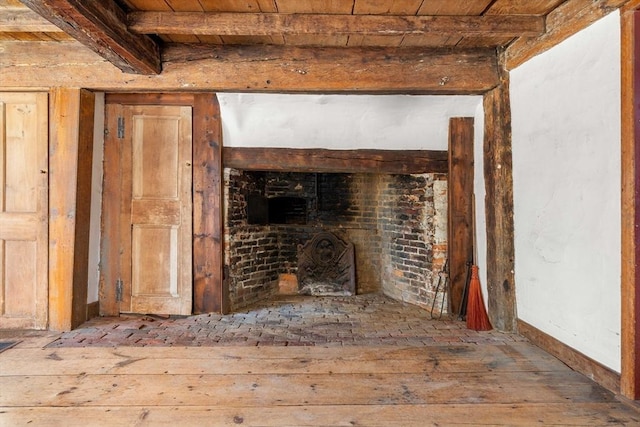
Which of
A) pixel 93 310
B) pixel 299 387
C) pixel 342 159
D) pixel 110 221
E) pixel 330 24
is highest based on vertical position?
pixel 330 24

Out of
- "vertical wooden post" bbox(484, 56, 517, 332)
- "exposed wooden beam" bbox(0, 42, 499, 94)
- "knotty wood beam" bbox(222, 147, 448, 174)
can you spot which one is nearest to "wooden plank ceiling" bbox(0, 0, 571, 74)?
"exposed wooden beam" bbox(0, 42, 499, 94)

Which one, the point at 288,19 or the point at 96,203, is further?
the point at 96,203

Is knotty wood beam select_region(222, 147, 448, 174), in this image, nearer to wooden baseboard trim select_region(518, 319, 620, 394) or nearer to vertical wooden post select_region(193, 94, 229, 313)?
vertical wooden post select_region(193, 94, 229, 313)

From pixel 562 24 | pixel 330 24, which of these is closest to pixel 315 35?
pixel 330 24

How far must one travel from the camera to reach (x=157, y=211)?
3.13 metres

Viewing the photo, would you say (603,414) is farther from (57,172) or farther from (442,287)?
(57,172)

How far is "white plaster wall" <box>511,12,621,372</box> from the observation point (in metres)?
1.82

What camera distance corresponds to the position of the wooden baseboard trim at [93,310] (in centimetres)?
296

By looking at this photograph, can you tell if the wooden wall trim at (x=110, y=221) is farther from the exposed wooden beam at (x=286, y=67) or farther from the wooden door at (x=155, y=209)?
the exposed wooden beam at (x=286, y=67)

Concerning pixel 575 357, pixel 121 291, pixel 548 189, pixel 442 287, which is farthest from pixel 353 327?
pixel 121 291

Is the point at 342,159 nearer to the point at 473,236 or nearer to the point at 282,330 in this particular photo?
the point at 473,236

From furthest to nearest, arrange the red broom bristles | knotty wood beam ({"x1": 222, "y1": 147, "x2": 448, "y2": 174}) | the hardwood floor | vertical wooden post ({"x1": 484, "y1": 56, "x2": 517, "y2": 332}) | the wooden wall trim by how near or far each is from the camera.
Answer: knotty wood beam ({"x1": 222, "y1": 147, "x2": 448, "y2": 174}), the wooden wall trim, the red broom bristles, vertical wooden post ({"x1": 484, "y1": 56, "x2": 517, "y2": 332}), the hardwood floor

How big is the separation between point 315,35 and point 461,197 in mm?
1778

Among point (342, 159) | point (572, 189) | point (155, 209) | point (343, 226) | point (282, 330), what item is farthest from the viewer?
point (343, 226)
